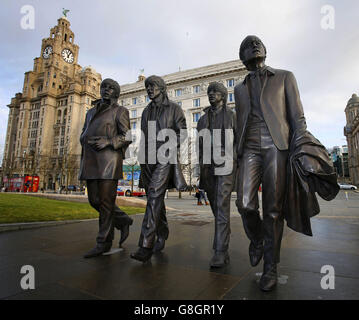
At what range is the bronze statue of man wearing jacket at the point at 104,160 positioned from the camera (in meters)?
3.56

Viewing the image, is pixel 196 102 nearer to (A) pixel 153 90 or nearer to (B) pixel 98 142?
(A) pixel 153 90

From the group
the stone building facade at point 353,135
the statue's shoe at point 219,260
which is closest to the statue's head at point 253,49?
the statue's shoe at point 219,260

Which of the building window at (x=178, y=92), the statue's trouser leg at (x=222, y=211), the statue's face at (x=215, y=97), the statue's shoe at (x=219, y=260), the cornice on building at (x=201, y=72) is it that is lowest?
the statue's shoe at (x=219, y=260)

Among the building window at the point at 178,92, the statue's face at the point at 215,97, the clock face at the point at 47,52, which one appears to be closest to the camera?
the statue's face at the point at 215,97

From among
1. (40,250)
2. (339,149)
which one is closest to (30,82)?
(40,250)

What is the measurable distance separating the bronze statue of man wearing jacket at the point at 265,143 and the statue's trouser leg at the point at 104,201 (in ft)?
6.70

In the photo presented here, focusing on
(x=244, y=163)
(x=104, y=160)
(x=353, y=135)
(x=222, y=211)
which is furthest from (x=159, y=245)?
(x=353, y=135)

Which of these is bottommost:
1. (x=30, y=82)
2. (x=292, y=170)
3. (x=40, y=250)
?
(x=40, y=250)

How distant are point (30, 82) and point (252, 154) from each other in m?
95.8

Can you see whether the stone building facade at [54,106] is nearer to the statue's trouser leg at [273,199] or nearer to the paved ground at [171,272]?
the paved ground at [171,272]

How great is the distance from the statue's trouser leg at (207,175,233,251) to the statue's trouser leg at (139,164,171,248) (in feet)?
2.60
